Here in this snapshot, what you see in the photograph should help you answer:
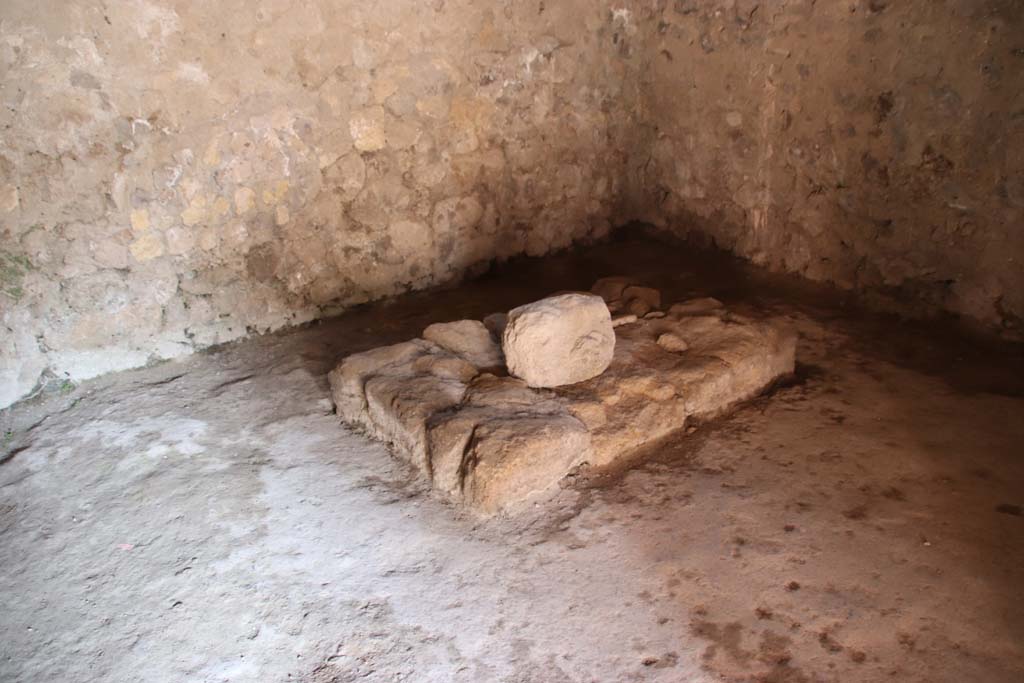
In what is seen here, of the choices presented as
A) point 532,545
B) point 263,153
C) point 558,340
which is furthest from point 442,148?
point 532,545

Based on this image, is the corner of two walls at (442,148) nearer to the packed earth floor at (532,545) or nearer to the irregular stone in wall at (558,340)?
the packed earth floor at (532,545)

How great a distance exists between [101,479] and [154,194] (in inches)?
46.6

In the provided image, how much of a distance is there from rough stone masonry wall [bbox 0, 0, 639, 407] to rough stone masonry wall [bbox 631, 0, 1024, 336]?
18.2 inches

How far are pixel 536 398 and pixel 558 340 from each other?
0.68 ft

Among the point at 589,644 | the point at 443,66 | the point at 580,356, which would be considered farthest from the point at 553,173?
the point at 589,644

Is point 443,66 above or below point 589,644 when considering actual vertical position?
above

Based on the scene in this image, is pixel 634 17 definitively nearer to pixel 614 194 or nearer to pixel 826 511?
pixel 614 194

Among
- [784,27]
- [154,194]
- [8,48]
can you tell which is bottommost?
[154,194]

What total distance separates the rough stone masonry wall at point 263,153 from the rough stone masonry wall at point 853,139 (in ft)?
1.52

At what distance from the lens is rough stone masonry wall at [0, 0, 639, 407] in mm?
3010

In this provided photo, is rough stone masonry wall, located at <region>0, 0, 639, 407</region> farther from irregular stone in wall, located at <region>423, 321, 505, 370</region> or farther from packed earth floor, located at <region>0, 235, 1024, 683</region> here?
irregular stone in wall, located at <region>423, 321, 505, 370</region>

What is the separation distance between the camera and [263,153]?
135 inches

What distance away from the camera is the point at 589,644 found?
6.42 feet

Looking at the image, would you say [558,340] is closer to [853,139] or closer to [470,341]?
[470,341]
